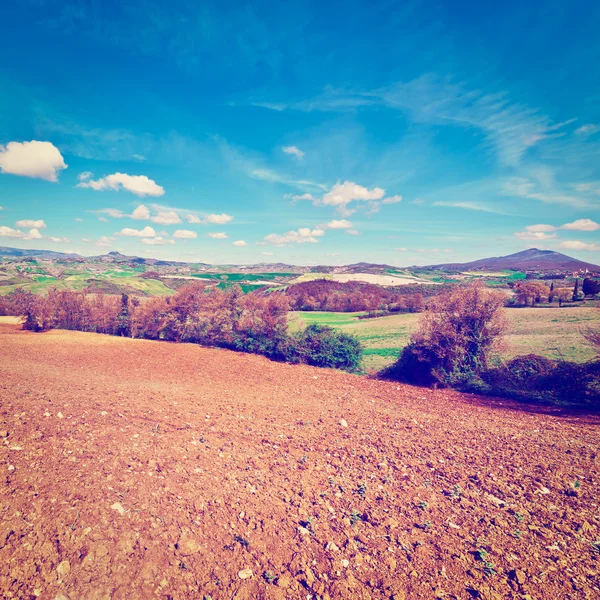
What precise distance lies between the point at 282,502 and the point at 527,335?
2075cm

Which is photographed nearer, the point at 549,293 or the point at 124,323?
the point at 124,323

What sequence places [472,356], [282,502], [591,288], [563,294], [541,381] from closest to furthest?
[282,502] → [541,381] → [472,356] → [591,288] → [563,294]

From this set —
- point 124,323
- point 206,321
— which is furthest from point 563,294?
point 124,323

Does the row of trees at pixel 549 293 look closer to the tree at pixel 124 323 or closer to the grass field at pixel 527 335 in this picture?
the grass field at pixel 527 335

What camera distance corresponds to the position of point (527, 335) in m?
19.4

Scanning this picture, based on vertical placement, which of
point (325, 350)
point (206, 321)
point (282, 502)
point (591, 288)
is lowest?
point (325, 350)

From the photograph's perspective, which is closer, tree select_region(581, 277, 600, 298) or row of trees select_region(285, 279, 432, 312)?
tree select_region(581, 277, 600, 298)

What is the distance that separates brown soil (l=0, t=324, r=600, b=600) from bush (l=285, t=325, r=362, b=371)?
28.4 feet

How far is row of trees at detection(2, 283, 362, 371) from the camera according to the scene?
1844 cm

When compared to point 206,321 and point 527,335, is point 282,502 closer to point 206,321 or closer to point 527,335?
point 206,321

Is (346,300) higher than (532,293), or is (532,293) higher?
(532,293)

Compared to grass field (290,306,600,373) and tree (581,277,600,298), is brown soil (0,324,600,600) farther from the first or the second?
tree (581,277,600,298)

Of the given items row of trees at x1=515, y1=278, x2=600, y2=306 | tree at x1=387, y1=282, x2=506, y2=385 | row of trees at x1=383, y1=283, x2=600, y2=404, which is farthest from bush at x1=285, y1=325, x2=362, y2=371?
row of trees at x1=515, y1=278, x2=600, y2=306

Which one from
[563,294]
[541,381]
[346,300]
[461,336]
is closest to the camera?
[541,381]
